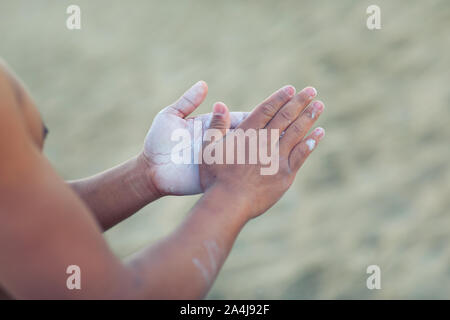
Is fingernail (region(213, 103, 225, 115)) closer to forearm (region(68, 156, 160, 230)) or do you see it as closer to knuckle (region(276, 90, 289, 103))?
knuckle (region(276, 90, 289, 103))

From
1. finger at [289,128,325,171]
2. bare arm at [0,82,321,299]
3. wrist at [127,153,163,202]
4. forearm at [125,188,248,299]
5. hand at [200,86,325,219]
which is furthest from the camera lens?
wrist at [127,153,163,202]

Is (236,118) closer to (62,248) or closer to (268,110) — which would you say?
(268,110)

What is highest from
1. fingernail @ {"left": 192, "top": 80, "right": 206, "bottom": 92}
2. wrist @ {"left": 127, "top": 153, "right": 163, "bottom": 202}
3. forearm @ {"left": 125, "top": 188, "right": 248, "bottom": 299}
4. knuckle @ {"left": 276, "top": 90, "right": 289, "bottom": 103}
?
fingernail @ {"left": 192, "top": 80, "right": 206, "bottom": 92}

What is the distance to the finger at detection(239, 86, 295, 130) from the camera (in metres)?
1.24

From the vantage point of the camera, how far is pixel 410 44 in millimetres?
3203

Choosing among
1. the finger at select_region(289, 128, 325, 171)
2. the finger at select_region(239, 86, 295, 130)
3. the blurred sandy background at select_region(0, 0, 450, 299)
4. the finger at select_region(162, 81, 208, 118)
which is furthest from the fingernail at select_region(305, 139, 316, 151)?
the blurred sandy background at select_region(0, 0, 450, 299)

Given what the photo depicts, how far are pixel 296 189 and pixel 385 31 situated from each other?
4.41ft

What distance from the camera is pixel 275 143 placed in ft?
4.07

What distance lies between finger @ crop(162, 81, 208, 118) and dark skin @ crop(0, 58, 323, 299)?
18 centimetres

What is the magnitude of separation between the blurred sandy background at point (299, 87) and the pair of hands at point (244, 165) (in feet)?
3.14

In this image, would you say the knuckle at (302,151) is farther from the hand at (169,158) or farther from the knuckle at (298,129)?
the hand at (169,158)

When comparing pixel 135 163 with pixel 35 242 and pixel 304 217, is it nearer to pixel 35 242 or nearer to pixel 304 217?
pixel 35 242

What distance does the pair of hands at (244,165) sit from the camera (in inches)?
45.0

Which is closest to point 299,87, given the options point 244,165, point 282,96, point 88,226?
point 282,96
